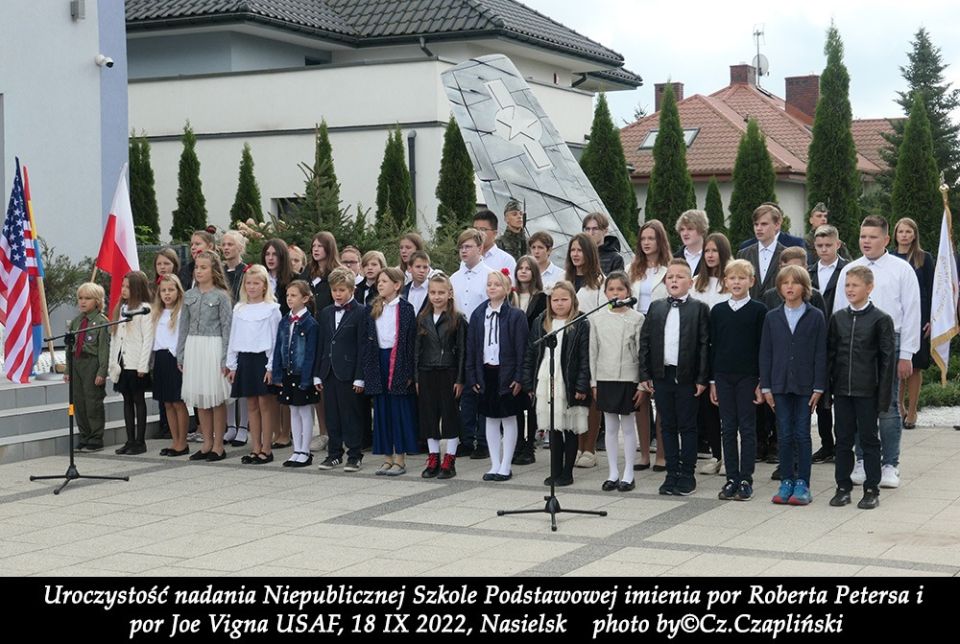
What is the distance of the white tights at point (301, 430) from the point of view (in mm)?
11250

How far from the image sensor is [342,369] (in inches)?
427

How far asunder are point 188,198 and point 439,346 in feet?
52.5

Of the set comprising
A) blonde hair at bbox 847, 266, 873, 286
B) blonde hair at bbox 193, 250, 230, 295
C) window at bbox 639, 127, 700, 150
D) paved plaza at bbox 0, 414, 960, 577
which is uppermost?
window at bbox 639, 127, 700, 150

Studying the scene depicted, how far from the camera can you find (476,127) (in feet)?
55.9

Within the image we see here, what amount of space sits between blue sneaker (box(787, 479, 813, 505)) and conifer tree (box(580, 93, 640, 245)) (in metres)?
17.7

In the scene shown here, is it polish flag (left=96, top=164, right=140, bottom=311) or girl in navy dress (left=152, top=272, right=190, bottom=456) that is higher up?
polish flag (left=96, top=164, right=140, bottom=311)

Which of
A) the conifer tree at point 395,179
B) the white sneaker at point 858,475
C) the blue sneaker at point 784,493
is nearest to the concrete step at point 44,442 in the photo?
the blue sneaker at point 784,493

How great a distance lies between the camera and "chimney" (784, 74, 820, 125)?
181 feet

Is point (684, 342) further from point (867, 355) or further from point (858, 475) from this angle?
point (858, 475)

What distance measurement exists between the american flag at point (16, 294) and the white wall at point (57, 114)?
490 cm

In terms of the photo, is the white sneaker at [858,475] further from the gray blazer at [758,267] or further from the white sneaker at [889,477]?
the gray blazer at [758,267]

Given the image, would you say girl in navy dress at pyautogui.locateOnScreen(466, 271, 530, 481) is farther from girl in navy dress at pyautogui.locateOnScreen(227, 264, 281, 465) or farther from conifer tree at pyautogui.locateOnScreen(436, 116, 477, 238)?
conifer tree at pyautogui.locateOnScreen(436, 116, 477, 238)

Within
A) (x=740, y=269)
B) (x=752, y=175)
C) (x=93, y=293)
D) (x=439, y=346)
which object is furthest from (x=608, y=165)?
(x=740, y=269)

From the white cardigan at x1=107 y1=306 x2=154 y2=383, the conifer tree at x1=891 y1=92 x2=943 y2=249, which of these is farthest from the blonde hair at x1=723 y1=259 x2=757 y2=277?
the conifer tree at x1=891 y1=92 x2=943 y2=249
